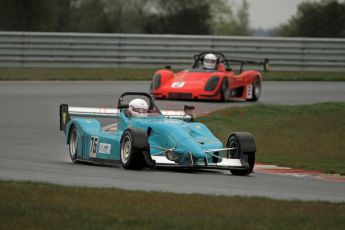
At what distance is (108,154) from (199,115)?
8.41 m

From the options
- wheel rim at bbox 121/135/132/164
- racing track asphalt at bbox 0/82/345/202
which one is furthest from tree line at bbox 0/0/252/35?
wheel rim at bbox 121/135/132/164

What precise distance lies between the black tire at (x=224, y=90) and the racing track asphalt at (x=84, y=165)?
12.2 inches

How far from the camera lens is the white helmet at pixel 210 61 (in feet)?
90.4

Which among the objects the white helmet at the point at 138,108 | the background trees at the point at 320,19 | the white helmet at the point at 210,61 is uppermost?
the background trees at the point at 320,19

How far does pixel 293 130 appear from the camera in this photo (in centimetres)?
2128

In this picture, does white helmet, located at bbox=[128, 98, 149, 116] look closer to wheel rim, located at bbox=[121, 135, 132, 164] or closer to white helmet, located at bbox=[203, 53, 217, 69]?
wheel rim, located at bbox=[121, 135, 132, 164]

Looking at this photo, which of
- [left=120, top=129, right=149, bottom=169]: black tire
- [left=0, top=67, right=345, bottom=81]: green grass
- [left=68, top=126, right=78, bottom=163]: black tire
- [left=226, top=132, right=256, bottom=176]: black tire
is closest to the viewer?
[left=120, top=129, right=149, bottom=169]: black tire

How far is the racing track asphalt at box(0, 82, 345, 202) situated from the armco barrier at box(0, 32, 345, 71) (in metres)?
3.26

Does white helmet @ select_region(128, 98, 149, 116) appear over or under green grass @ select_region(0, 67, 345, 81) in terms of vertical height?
under

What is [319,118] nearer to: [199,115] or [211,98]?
[199,115]

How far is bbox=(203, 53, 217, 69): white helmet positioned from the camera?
2755 centimetres

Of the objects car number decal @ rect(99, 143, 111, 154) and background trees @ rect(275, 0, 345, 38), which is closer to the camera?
car number decal @ rect(99, 143, 111, 154)

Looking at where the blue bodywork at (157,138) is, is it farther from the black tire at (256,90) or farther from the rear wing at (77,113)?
the black tire at (256,90)

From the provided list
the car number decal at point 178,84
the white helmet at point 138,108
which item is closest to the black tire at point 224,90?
the car number decal at point 178,84
